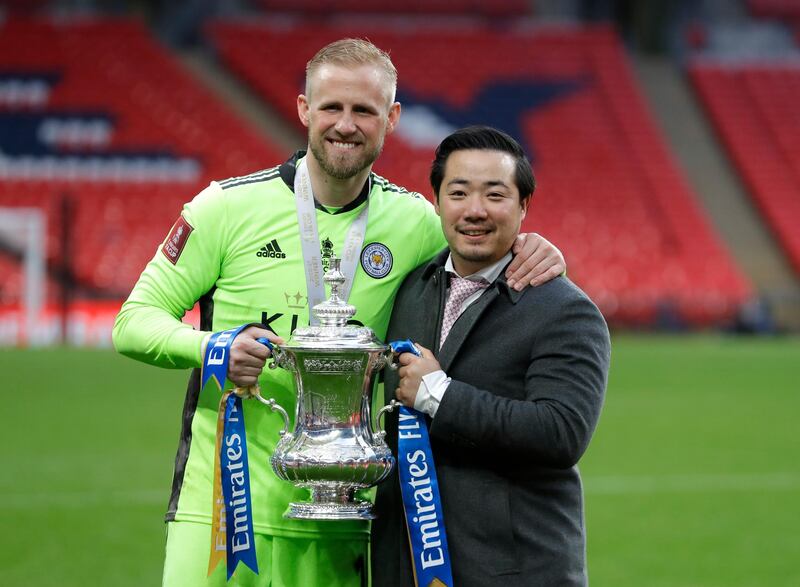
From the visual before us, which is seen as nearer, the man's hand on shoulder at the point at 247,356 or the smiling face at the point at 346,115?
the man's hand on shoulder at the point at 247,356

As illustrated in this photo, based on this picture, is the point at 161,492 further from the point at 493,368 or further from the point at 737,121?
the point at 737,121

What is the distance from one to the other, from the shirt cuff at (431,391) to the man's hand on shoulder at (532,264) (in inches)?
11.1

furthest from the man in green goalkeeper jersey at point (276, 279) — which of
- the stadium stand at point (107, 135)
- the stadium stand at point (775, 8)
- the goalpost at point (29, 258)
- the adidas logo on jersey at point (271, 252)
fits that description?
the stadium stand at point (775, 8)

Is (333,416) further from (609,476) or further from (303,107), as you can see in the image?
(609,476)

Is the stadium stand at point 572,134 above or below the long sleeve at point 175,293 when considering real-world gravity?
above

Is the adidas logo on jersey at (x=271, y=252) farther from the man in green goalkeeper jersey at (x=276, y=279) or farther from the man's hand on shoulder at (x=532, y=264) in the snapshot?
the man's hand on shoulder at (x=532, y=264)

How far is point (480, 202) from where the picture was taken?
3.02m

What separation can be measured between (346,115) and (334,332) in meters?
0.56

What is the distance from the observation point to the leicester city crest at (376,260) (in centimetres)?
340

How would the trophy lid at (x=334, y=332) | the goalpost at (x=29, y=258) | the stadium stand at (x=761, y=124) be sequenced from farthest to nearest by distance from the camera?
the stadium stand at (x=761, y=124) → the goalpost at (x=29, y=258) → the trophy lid at (x=334, y=332)

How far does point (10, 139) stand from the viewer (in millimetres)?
24609

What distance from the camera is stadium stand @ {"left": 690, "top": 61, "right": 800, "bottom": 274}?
27.6 m

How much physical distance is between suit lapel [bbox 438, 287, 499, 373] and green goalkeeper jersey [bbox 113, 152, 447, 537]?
350mm

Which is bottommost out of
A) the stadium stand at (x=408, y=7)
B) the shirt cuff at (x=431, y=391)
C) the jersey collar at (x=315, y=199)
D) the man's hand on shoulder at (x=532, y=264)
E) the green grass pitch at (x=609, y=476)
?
the green grass pitch at (x=609, y=476)
